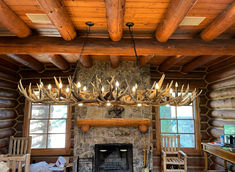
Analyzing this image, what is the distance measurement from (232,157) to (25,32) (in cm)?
442

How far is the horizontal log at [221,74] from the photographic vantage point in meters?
4.11

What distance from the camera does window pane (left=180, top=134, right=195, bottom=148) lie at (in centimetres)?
511

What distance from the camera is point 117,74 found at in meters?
4.65

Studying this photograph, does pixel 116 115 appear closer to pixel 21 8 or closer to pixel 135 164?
pixel 135 164

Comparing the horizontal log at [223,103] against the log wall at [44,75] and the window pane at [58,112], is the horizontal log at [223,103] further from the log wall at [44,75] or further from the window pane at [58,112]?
the window pane at [58,112]

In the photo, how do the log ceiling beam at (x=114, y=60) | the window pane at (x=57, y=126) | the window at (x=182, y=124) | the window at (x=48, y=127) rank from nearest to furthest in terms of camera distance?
the log ceiling beam at (x=114, y=60)
the window at (x=48, y=127)
the window pane at (x=57, y=126)
the window at (x=182, y=124)

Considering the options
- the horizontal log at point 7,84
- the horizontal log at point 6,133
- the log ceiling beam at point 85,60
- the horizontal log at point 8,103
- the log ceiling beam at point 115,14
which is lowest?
the horizontal log at point 6,133

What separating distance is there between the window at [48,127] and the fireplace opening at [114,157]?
3.70 ft

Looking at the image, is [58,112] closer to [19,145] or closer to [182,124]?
[19,145]

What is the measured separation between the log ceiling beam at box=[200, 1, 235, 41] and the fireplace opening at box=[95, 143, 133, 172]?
10.3ft

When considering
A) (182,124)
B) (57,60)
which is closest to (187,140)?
(182,124)

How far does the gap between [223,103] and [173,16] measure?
3.34 meters

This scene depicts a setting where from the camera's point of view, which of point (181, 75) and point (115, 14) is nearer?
point (115, 14)

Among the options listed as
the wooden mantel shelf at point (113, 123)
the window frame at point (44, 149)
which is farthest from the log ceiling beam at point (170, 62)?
the window frame at point (44, 149)
